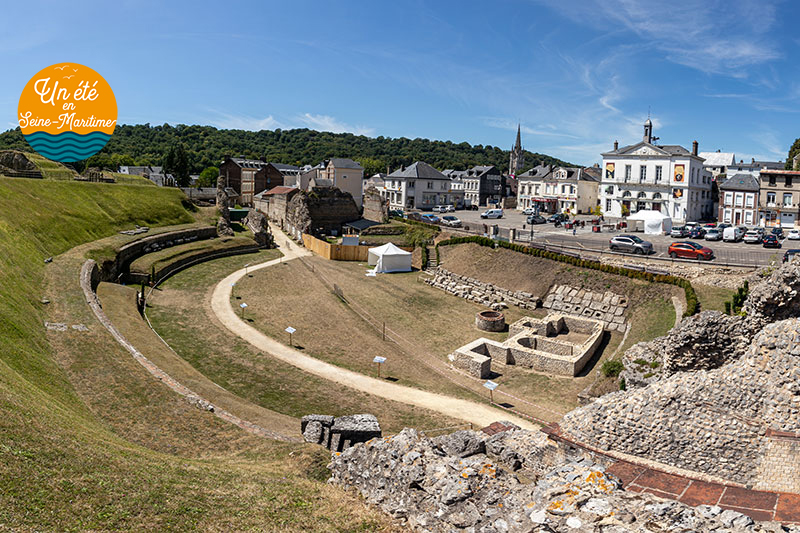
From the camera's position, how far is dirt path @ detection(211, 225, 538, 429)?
19578 mm

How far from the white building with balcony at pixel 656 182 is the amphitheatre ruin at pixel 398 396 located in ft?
104

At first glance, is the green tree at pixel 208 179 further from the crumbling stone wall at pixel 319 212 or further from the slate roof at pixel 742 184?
the slate roof at pixel 742 184

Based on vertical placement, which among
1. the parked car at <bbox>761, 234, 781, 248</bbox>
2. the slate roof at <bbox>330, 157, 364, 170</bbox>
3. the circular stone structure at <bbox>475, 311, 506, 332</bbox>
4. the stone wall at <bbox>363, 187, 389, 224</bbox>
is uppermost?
A: the slate roof at <bbox>330, 157, 364, 170</bbox>

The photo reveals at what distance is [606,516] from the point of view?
25.5 ft

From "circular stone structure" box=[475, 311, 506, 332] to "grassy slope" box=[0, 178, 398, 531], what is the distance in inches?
737

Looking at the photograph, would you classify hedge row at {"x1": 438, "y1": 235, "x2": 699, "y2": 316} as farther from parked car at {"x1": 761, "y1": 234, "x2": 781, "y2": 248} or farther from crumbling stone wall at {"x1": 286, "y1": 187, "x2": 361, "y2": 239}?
crumbling stone wall at {"x1": 286, "y1": 187, "x2": 361, "y2": 239}

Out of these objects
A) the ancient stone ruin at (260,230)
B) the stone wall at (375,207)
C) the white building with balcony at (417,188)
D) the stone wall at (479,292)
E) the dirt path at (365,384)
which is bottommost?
the dirt path at (365,384)

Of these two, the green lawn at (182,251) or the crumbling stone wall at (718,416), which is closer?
the crumbling stone wall at (718,416)

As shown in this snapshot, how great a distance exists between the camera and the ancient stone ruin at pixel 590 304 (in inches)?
1208

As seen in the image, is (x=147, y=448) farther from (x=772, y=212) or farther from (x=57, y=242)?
(x=772, y=212)

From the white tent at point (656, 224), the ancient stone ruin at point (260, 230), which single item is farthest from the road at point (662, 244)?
the ancient stone ruin at point (260, 230)

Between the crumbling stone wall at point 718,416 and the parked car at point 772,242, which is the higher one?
the parked car at point 772,242

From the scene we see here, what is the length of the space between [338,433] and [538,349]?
16.7 metres

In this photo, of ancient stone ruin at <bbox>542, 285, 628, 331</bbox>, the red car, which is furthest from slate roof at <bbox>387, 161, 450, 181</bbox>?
the red car
